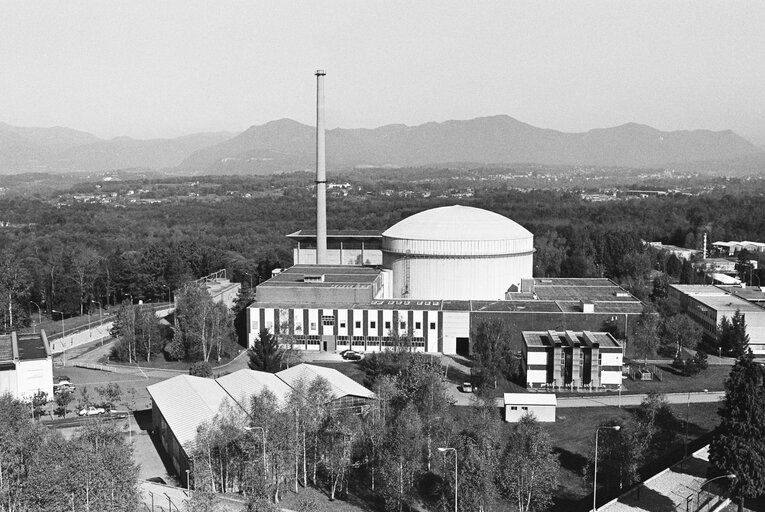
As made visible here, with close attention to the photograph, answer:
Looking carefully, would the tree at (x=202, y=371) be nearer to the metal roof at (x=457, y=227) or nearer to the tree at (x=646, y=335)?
the metal roof at (x=457, y=227)

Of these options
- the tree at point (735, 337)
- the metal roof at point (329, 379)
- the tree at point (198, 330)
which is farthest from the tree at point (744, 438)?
the tree at point (198, 330)

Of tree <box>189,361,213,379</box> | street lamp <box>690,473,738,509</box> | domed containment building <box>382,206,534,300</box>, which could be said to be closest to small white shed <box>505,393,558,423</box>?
street lamp <box>690,473,738,509</box>

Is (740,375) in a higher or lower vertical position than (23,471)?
higher

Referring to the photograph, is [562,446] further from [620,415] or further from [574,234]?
[574,234]

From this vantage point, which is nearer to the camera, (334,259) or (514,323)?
(514,323)

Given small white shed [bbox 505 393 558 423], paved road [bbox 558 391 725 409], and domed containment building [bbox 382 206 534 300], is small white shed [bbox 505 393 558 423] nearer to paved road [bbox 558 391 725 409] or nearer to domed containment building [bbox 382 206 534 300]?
paved road [bbox 558 391 725 409]

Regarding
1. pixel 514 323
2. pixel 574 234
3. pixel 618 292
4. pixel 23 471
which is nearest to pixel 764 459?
pixel 514 323
